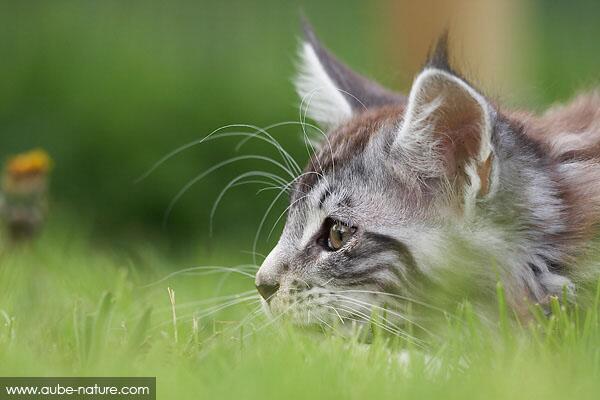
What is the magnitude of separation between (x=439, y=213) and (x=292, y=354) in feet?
2.02

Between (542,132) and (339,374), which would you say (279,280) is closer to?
(339,374)

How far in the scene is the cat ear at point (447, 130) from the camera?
2.44 m

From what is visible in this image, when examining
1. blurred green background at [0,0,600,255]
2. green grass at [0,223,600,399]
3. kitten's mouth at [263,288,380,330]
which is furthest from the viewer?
blurred green background at [0,0,600,255]

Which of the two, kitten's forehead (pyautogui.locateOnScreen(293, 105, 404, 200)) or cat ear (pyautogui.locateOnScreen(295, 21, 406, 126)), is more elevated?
cat ear (pyautogui.locateOnScreen(295, 21, 406, 126))

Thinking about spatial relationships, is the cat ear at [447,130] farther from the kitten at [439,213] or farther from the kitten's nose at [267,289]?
the kitten's nose at [267,289]

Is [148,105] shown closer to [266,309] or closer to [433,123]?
[266,309]

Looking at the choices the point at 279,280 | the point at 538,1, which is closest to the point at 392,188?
the point at 279,280

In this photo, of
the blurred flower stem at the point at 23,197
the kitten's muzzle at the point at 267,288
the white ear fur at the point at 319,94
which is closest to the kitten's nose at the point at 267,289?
the kitten's muzzle at the point at 267,288

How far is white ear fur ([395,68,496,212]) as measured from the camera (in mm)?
2432

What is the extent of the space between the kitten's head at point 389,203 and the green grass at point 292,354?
13cm

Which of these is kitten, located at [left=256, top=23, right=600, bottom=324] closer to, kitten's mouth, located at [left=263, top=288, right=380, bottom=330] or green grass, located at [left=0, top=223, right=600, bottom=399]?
kitten's mouth, located at [left=263, top=288, right=380, bottom=330]

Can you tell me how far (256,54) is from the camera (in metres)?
7.70

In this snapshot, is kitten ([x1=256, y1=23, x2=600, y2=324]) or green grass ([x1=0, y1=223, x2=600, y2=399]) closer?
green grass ([x1=0, y1=223, x2=600, y2=399])

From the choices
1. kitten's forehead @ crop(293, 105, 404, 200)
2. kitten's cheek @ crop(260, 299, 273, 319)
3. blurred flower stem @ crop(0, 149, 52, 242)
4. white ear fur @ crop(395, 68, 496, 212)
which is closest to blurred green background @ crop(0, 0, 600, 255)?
blurred flower stem @ crop(0, 149, 52, 242)
